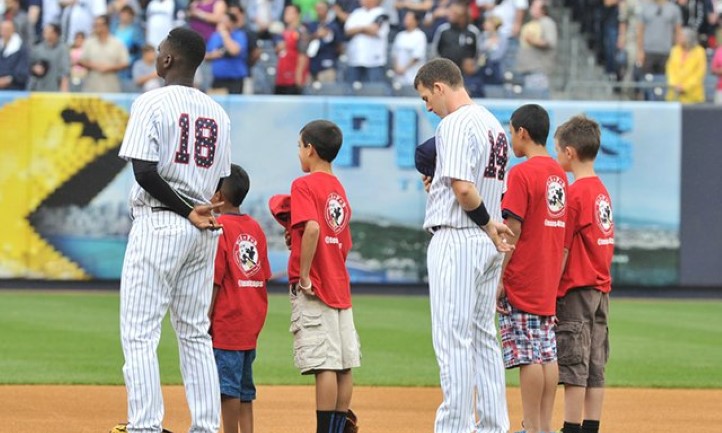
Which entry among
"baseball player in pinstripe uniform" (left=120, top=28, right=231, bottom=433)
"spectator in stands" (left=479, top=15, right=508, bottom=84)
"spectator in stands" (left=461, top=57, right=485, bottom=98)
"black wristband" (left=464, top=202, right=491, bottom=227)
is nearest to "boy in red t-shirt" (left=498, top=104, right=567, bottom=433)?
"black wristband" (left=464, top=202, right=491, bottom=227)

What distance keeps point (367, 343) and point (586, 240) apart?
6344mm

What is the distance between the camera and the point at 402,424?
927 cm

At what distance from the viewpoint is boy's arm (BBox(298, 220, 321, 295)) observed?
287 inches

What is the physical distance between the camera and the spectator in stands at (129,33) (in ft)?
66.6

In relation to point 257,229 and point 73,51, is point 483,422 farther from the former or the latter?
point 73,51

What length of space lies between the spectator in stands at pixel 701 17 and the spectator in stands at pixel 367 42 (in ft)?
15.5

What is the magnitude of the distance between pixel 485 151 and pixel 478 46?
13.6 m

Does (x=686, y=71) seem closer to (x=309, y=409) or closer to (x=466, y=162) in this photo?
(x=309, y=409)

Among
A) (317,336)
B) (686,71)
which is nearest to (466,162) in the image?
(317,336)

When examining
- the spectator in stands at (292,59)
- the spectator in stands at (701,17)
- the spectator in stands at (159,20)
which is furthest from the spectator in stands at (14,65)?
the spectator in stands at (701,17)

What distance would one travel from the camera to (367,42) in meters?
20.1

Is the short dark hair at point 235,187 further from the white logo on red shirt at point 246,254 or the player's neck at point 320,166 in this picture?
the player's neck at point 320,166

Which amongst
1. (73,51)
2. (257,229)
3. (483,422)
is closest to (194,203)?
(257,229)

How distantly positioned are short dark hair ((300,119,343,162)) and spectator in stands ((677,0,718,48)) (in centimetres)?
1478
